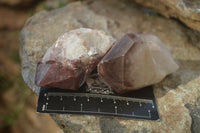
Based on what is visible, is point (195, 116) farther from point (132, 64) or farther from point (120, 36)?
point (120, 36)

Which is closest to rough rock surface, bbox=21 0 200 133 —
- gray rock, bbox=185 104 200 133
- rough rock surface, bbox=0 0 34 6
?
gray rock, bbox=185 104 200 133

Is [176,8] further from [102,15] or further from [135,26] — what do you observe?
[102,15]

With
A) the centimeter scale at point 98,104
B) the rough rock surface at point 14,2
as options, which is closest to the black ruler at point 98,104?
the centimeter scale at point 98,104

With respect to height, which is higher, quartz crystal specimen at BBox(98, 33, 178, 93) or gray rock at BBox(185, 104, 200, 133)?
quartz crystal specimen at BBox(98, 33, 178, 93)

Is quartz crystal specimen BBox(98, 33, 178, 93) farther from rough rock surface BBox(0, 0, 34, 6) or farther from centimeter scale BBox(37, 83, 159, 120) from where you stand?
rough rock surface BBox(0, 0, 34, 6)

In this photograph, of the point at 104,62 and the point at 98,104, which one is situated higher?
the point at 104,62

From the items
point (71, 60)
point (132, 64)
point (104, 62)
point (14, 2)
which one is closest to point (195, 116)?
point (132, 64)

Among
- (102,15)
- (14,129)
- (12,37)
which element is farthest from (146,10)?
(14,129)
